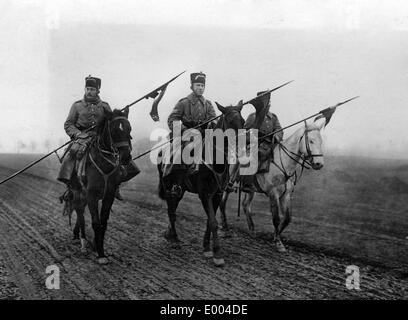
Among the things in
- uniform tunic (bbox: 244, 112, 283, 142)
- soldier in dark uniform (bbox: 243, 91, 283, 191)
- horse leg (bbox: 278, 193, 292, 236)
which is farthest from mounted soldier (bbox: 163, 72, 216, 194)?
horse leg (bbox: 278, 193, 292, 236)

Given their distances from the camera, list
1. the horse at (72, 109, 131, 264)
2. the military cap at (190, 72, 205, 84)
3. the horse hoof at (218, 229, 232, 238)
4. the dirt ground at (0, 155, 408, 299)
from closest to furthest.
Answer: the dirt ground at (0, 155, 408, 299), the horse at (72, 109, 131, 264), the military cap at (190, 72, 205, 84), the horse hoof at (218, 229, 232, 238)

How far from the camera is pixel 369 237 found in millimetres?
9406

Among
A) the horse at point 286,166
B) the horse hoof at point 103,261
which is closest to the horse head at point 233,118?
the horse at point 286,166

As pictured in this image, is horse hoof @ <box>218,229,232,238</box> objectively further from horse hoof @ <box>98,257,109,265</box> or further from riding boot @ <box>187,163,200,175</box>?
horse hoof @ <box>98,257,109,265</box>

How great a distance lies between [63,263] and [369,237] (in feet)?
24.0

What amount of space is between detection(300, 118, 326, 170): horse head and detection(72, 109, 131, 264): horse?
13.6 feet

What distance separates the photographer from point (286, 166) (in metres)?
8.98

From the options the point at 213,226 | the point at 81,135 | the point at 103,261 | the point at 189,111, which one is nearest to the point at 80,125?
the point at 81,135

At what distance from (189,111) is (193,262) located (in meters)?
3.39

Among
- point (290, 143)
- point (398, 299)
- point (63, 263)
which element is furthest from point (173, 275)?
point (290, 143)

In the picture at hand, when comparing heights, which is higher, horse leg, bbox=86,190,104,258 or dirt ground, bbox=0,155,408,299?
horse leg, bbox=86,190,104,258

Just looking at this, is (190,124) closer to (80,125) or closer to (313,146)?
(80,125)

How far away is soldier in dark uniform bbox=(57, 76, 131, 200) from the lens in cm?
811
